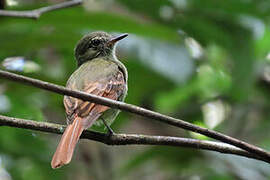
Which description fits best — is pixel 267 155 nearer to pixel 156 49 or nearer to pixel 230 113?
pixel 156 49

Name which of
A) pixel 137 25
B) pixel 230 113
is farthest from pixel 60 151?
pixel 230 113

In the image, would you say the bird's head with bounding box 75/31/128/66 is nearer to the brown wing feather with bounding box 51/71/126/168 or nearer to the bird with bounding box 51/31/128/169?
the bird with bounding box 51/31/128/169

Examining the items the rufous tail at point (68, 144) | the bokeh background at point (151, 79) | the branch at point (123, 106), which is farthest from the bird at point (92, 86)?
the branch at point (123, 106)

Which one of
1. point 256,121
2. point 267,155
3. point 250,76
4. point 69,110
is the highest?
point 267,155

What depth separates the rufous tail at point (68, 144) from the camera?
3.03 metres

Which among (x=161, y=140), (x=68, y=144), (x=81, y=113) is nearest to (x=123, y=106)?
(x=161, y=140)

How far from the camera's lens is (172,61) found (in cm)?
496

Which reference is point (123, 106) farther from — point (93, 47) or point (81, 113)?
point (93, 47)

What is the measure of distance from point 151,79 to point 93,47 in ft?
2.17

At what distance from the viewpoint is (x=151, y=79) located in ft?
17.6

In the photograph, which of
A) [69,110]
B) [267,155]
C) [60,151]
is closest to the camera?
[267,155]

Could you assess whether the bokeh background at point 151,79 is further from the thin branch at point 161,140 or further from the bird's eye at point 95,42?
the thin branch at point 161,140

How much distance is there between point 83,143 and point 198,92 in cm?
182

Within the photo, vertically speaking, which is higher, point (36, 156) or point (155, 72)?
point (155, 72)
